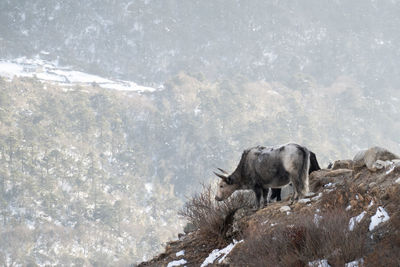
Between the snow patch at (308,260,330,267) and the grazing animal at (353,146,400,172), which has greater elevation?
the snow patch at (308,260,330,267)

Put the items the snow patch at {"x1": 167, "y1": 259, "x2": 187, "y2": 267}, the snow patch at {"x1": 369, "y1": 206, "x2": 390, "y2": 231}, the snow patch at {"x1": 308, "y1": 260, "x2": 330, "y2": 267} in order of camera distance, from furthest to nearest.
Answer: the snow patch at {"x1": 167, "y1": 259, "x2": 187, "y2": 267}, the snow patch at {"x1": 369, "y1": 206, "x2": 390, "y2": 231}, the snow patch at {"x1": 308, "y1": 260, "x2": 330, "y2": 267}

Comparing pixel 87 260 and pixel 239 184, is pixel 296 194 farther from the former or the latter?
pixel 87 260

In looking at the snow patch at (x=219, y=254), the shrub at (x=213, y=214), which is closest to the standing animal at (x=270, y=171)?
the shrub at (x=213, y=214)

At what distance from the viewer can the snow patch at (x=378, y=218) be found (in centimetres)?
535

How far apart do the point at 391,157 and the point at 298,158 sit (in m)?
1.83

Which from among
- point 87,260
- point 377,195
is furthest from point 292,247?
point 87,260

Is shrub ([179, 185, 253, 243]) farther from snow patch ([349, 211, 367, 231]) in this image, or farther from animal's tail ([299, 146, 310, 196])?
snow patch ([349, 211, 367, 231])

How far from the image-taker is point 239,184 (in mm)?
10695

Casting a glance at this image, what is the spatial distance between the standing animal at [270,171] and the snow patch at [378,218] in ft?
10.4

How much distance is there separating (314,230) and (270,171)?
14.4 feet

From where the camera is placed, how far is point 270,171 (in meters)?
9.54

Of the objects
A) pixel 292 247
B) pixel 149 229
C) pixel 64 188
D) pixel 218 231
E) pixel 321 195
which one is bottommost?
pixel 149 229

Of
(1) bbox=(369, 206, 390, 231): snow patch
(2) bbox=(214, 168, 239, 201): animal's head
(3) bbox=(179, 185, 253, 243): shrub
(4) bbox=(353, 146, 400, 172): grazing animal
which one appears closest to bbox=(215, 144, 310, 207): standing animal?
(2) bbox=(214, 168, 239, 201): animal's head

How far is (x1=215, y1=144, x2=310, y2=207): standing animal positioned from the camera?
8953 millimetres
